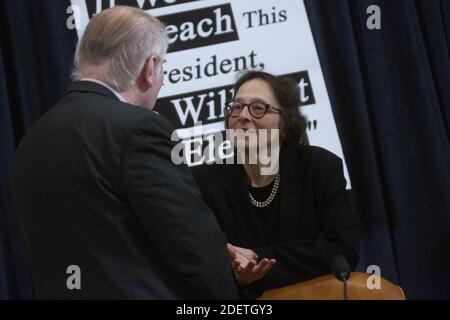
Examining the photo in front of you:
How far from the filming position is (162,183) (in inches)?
51.1

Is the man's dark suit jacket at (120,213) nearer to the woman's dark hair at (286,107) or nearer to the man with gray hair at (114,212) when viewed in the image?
the man with gray hair at (114,212)

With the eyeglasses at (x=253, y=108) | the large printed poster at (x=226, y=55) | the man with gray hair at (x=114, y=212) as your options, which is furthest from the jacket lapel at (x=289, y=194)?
the man with gray hair at (x=114, y=212)

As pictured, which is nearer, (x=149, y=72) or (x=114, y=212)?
(x=114, y=212)

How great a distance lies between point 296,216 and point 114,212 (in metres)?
0.95

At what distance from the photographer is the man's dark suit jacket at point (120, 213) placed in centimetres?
130

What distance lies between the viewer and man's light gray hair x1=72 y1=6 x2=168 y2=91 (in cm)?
144

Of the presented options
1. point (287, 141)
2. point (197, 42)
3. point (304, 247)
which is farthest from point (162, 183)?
point (197, 42)

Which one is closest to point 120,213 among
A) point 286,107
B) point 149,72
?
point 149,72

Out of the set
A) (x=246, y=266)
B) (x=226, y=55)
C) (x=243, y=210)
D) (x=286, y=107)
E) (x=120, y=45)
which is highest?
(x=226, y=55)

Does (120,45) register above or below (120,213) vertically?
above

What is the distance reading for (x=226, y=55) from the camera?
2689 millimetres

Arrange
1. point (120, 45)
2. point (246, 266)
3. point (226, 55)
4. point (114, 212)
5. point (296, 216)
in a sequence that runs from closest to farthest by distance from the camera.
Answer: point (114, 212)
point (120, 45)
point (246, 266)
point (296, 216)
point (226, 55)

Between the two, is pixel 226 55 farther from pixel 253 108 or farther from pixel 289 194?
pixel 289 194

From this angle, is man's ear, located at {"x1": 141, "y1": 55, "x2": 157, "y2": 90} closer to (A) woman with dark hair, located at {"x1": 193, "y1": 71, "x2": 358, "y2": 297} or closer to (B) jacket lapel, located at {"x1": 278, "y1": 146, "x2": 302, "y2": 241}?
(A) woman with dark hair, located at {"x1": 193, "y1": 71, "x2": 358, "y2": 297}
